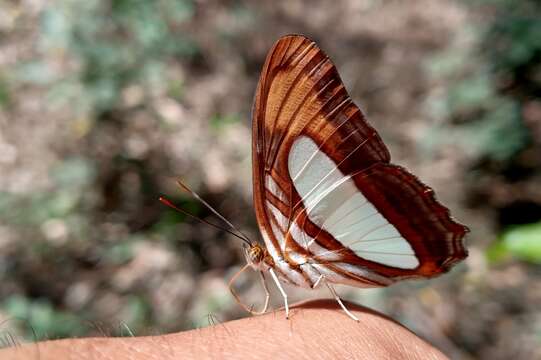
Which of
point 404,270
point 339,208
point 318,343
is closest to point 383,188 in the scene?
point 339,208

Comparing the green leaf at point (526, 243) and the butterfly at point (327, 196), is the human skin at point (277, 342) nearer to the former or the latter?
the butterfly at point (327, 196)

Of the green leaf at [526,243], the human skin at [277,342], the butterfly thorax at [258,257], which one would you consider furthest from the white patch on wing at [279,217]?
the green leaf at [526,243]

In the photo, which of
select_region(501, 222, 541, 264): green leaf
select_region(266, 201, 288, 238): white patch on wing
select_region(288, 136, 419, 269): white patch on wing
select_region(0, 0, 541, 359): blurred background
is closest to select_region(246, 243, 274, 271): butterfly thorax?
select_region(266, 201, 288, 238): white patch on wing

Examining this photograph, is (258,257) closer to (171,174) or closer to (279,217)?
(279,217)

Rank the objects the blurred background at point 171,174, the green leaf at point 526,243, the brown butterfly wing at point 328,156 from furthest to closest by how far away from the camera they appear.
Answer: the blurred background at point 171,174
the green leaf at point 526,243
the brown butterfly wing at point 328,156

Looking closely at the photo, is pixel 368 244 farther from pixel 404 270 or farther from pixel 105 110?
pixel 105 110

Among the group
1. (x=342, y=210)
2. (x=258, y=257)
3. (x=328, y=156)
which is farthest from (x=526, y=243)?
(x=258, y=257)
